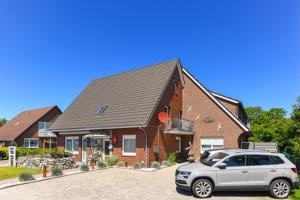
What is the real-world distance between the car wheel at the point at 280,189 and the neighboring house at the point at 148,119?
37.5 ft

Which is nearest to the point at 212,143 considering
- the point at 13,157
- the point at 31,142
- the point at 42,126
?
the point at 13,157

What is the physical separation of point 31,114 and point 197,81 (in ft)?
103

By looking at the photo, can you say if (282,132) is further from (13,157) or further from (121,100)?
(13,157)

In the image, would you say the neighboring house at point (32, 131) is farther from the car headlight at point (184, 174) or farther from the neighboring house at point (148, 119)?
the car headlight at point (184, 174)

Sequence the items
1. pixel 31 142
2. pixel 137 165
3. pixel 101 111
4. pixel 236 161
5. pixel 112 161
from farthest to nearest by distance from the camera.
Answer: pixel 31 142 < pixel 101 111 < pixel 112 161 < pixel 137 165 < pixel 236 161

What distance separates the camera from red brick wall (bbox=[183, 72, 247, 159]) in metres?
26.9

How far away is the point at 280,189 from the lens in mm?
12430

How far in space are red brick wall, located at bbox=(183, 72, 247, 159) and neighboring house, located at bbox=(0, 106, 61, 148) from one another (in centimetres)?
2252

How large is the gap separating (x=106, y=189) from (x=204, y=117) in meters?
16.3

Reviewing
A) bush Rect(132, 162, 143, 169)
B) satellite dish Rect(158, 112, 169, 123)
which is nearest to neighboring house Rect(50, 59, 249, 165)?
satellite dish Rect(158, 112, 169, 123)

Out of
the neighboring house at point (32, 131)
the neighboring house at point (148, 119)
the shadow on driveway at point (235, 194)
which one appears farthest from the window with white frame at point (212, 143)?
the neighboring house at point (32, 131)

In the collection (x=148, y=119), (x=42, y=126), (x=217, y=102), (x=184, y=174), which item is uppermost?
(x=217, y=102)

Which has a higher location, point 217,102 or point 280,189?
point 217,102

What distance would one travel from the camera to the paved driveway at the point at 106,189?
12656 millimetres
